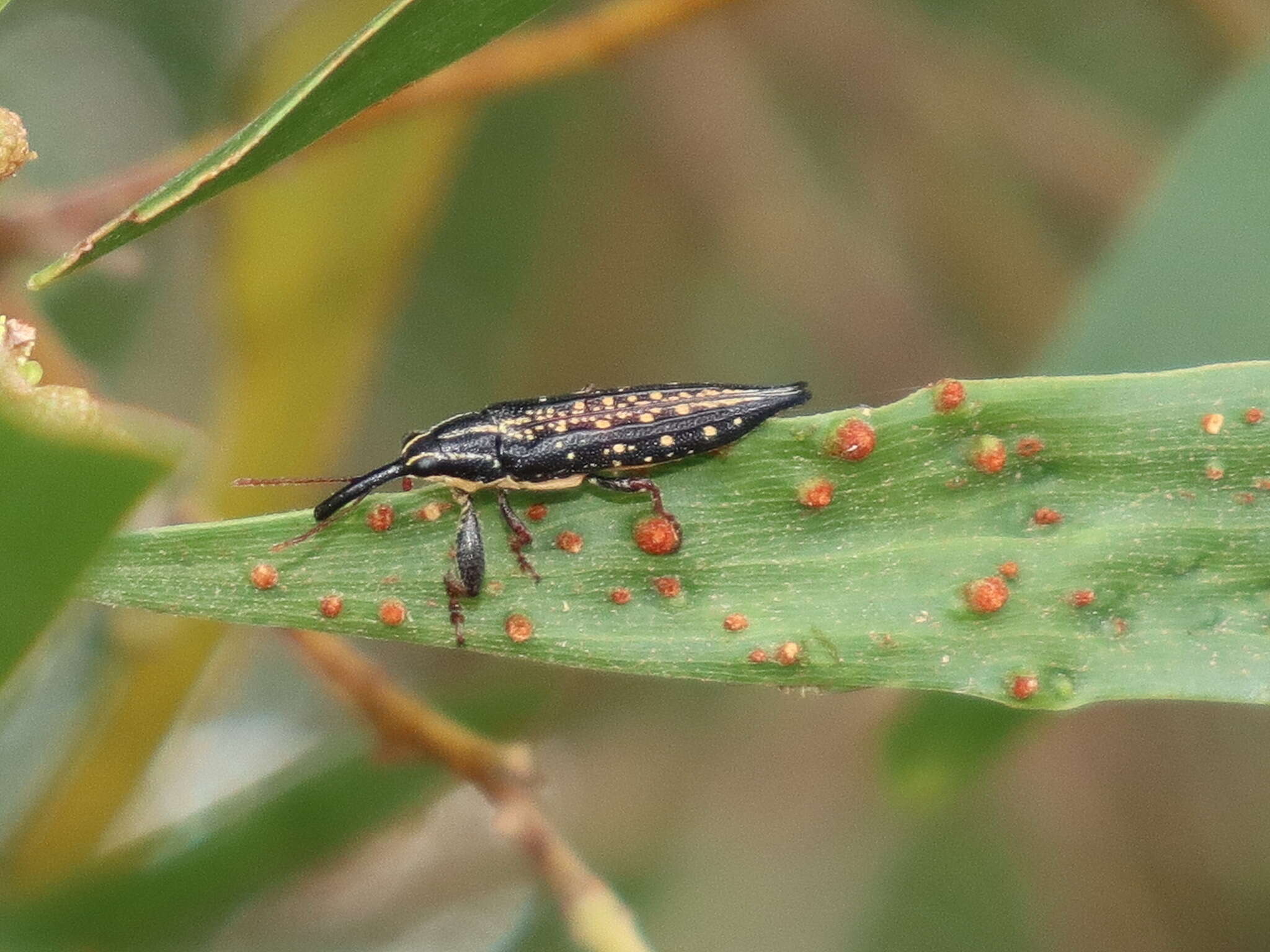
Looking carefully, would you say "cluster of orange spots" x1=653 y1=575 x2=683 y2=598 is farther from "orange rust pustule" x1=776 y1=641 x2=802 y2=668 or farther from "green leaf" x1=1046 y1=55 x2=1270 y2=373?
"green leaf" x1=1046 y1=55 x2=1270 y2=373

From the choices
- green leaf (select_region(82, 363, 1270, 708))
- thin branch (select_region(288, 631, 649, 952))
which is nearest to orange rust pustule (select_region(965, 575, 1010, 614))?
green leaf (select_region(82, 363, 1270, 708))

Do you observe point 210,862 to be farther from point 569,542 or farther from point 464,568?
point 569,542

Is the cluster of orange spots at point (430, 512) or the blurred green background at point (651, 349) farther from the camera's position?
the blurred green background at point (651, 349)

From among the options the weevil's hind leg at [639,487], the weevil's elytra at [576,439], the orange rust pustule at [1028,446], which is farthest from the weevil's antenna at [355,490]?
the orange rust pustule at [1028,446]

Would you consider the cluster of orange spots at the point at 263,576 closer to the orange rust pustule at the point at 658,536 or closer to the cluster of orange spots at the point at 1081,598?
the orange rust pustule at the point at 658,536

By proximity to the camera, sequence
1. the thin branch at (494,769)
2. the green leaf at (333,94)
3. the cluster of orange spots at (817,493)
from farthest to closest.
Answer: the thin branch at (494,769)
the cluster of orange spots at (817,493)
the green leaf at (333,94)

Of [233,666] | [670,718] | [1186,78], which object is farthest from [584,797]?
[1186,78]

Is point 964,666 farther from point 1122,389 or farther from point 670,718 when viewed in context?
point 670,718
